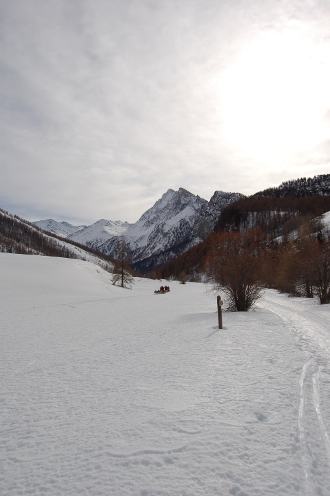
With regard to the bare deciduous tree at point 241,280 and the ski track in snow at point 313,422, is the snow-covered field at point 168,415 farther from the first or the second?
the bare deciduous tree at point 241,280

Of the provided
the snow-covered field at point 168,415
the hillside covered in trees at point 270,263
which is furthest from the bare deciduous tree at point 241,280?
the snow-covered field at point 168,415

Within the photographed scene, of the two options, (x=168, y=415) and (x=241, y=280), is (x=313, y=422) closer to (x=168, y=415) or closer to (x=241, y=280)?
(x=168, y=415)

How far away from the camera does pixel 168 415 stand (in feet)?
18.3

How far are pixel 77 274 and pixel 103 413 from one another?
45.9m

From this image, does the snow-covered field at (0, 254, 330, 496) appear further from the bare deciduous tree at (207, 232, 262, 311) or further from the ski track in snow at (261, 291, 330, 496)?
the bare deciduous tree at (207, 232, 262, 311)

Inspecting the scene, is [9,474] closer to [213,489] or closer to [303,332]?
[213,489]

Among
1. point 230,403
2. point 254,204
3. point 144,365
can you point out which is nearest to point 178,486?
point 230,403

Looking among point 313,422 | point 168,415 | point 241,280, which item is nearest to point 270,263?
point 241,280

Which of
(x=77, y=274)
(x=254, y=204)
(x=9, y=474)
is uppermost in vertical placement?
(x=254, y=204)

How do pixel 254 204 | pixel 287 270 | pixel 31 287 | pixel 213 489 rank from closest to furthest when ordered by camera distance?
pixel 213 489, pixel 31 287, pixel 287 270, pixel 254 204

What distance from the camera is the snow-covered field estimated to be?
391 cm

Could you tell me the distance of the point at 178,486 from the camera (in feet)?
12.4

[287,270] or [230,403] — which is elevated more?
[287,270]

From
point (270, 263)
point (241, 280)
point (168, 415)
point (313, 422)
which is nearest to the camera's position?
point (313, 422)
